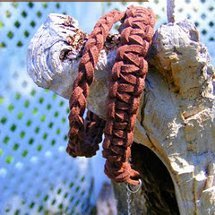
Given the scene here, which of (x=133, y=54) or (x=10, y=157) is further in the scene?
(x=10, y=157)

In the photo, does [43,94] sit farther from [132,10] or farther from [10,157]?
[132,10]

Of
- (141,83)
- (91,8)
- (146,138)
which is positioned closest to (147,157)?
(146,138)

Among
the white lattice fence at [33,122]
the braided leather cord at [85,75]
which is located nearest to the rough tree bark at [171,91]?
the braided leather cord at [85,75]

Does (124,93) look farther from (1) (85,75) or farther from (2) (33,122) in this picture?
(2) (33,122)

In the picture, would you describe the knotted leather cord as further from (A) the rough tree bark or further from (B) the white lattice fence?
(B) the white lattice fence

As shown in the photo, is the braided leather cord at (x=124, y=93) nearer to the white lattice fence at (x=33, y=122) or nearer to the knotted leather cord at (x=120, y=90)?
the knotted leather cord at (x=120, y=90)

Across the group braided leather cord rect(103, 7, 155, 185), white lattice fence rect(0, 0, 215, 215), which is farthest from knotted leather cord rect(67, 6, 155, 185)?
white lattice fence rect(0, 0, 215, 215)
